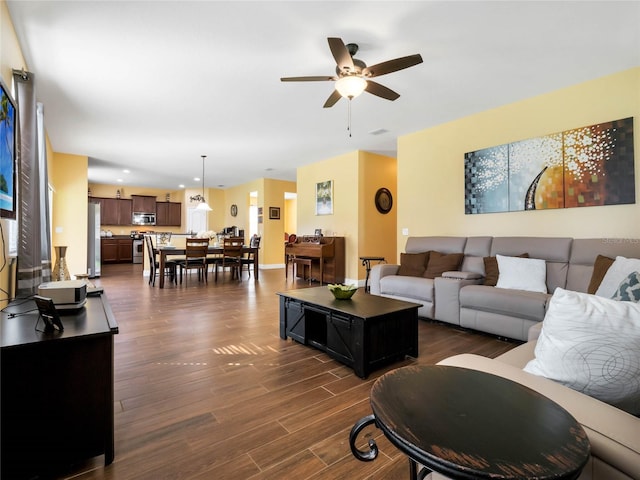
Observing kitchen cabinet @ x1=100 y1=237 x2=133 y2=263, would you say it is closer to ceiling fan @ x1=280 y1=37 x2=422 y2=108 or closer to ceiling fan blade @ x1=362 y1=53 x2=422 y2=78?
ceiling fan @ x1=280 y1=37 x2=422 y2=108

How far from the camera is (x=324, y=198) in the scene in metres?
7.08

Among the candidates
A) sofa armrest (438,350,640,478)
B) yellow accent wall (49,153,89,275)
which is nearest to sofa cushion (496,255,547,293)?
sofa armrest (438,350,640,478)

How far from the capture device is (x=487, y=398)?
36.0 inches

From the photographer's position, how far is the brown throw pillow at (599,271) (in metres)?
2.60

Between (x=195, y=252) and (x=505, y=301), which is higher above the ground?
(x=195, y=252)

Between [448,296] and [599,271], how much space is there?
1.32 meters

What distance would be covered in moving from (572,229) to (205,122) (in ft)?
16.2

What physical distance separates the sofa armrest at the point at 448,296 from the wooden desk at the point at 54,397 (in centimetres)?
316

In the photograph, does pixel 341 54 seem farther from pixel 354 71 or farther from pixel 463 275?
pixel 463 275

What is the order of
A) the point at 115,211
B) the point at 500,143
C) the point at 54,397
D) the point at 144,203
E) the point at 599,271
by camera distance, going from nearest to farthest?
the point at 54,397, the point at 599,271, the point at 500,143, the point at 115,211, the point at 144,203

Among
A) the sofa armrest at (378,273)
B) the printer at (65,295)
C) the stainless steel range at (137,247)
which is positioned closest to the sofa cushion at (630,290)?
the sofa armrest at (378,273)

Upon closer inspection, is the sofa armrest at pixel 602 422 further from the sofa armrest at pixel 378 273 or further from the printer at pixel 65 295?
the sofa armrest at pixel 378 273

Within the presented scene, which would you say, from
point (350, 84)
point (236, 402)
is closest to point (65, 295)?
point (236, 402)

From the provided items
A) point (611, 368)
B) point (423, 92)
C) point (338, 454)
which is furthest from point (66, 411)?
point (423, 92)
